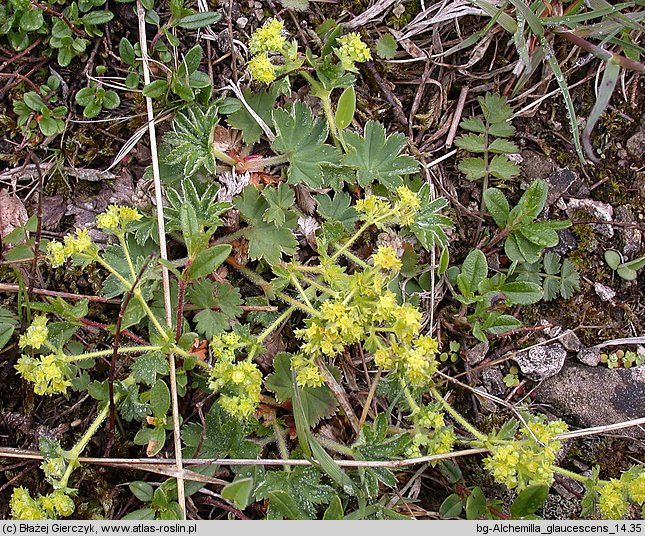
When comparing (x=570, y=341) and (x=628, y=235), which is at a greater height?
(x=628, y=235)

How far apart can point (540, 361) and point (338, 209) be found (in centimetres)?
119

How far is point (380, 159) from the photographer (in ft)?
9.32

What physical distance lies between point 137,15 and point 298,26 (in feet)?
2.34

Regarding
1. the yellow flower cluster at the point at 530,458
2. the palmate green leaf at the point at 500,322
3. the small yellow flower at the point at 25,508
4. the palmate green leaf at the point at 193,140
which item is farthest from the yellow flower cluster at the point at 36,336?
the palmate green leaf at the point at 500,322

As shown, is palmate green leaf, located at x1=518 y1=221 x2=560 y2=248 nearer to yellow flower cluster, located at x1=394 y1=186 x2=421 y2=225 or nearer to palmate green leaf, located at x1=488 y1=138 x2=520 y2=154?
palmate green leaf, located at x1=488 y1=138 x2=520 y2=154

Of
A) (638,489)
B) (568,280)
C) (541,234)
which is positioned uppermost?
(541,234)

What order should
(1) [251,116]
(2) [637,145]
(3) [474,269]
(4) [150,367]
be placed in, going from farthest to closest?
(2) [637,145] → (3) [474,269] → (1) [251,116] → (4) [150,367]

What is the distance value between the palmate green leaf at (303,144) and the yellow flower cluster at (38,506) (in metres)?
1.49

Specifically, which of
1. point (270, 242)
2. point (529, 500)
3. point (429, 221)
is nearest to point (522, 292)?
point (429, 221)

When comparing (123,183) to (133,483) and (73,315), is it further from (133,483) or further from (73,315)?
(133,483)

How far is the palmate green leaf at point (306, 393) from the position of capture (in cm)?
267

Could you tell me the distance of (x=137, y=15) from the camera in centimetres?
283

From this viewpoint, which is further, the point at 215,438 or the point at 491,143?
the point at 491,143

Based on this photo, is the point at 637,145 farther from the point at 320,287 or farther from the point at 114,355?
the point at 114,355
